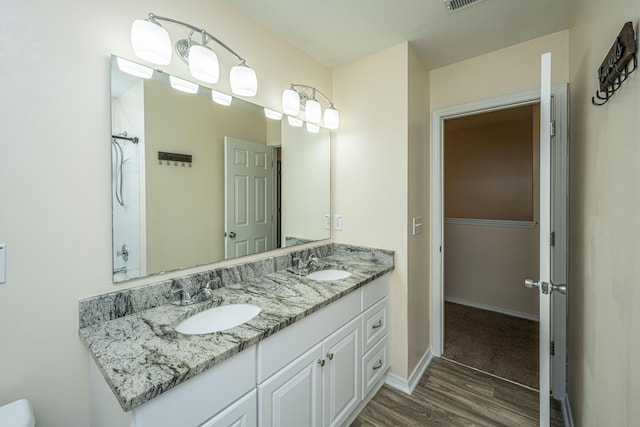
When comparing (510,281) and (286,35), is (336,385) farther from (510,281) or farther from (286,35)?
(510,281)

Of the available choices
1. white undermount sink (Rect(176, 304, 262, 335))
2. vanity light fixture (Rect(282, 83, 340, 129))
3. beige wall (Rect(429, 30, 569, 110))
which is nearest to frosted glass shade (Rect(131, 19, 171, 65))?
vanity light fixture (Rect(282, 83, 340, 129))

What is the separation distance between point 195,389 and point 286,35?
1961mm

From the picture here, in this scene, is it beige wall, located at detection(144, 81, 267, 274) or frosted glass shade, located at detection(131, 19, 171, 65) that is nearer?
frosted glass shade, located at detection(131, 19, 171, 65)

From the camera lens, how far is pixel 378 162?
6.66ft

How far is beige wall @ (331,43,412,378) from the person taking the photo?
193 centimetres

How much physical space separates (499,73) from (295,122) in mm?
1534

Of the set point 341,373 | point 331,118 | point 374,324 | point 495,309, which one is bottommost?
point 495,309

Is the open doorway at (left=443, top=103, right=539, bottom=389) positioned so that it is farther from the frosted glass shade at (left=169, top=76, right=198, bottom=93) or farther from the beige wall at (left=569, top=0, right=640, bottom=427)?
the frosted glass shade at (left=169, top=76, right=198, bottom=93)

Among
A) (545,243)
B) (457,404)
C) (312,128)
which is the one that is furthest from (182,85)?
(457,404)

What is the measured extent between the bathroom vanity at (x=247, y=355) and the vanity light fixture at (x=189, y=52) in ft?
3.20

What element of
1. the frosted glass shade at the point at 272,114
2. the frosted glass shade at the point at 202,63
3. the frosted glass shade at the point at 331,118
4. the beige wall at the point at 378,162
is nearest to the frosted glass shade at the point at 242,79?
the frosted glass shade at the point at 202,63

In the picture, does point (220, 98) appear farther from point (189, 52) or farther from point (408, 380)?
point (408, 380)

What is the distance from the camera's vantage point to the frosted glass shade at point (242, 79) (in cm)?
144

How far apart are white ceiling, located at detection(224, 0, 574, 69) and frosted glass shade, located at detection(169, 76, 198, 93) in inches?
21.7
